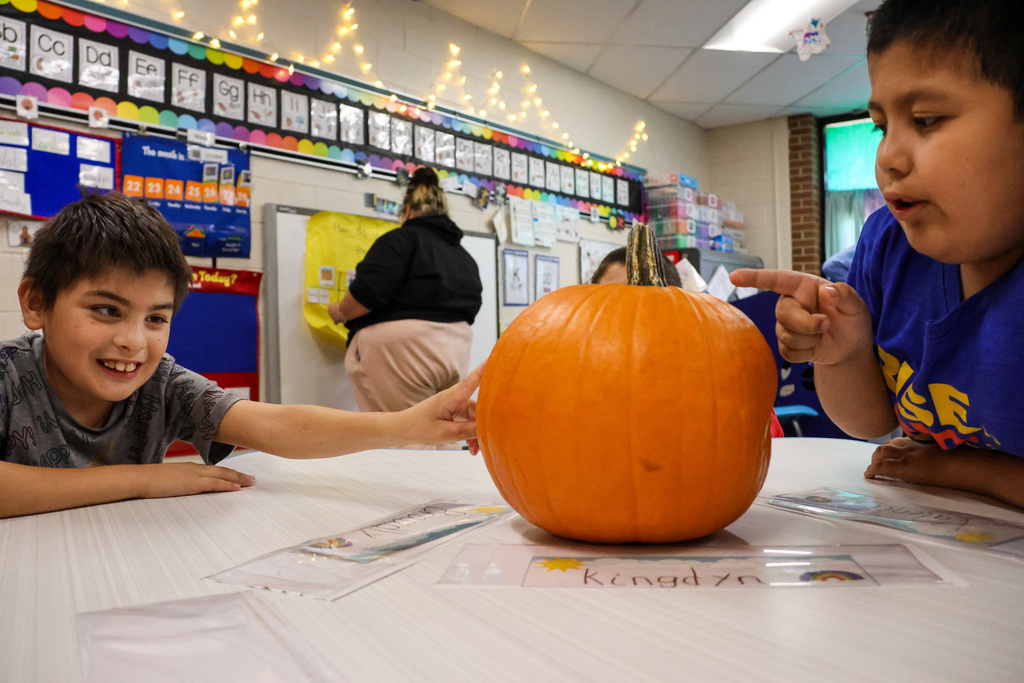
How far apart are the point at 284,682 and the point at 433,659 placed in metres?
0.07

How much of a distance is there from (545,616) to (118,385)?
0.86 m

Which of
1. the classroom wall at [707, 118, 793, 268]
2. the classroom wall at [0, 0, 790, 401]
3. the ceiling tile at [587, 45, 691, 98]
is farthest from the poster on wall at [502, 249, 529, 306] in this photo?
the classroom wall at [707, 118, 793, 268]

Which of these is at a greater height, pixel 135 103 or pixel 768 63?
pixel 768 63

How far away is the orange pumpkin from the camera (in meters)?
0.52

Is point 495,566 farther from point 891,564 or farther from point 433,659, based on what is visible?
point 891,564

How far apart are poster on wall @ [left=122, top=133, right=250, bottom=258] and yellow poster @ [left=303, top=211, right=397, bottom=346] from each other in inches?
12.0

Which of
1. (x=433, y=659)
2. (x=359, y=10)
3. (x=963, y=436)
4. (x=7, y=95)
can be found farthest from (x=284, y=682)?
(x=359, y=10)

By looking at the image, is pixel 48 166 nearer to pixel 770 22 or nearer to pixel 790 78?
pixel 770 22

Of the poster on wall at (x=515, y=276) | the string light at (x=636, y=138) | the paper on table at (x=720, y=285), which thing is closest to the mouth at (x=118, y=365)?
the poster on wall at (x=515, y=276)

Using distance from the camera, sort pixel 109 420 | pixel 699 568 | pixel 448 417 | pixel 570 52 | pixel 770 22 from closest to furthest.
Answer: pixel 699 568 → pixel 448 417 → pixel 109 420 → pixel 770 22 → pixel 570 52

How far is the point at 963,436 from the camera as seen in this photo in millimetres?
748

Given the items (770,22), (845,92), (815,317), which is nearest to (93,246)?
(815,317)

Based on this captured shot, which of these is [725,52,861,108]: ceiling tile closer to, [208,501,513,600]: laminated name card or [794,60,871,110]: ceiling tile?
[794,60,871,110]: ceiling tile

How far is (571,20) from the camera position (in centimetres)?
365
